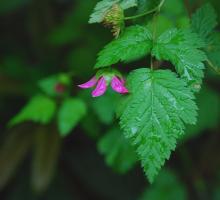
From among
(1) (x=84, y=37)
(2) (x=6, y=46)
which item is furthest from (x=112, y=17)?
(2) (x=6, y=46)

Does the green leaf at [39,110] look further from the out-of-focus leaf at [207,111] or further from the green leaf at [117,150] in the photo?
the out-of-focus leaf at [207,111]

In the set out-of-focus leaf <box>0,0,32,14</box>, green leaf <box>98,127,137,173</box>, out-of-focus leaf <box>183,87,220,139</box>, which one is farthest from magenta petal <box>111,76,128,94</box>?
out-of-focus leaf <box>0,0,32,14</box>

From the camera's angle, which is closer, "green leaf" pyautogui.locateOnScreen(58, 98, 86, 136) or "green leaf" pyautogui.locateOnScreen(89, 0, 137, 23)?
"green leaf" pyautogui.locateOnScreen(89, 0, 137, 23)

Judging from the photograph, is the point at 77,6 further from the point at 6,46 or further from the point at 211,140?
the point at 211,140

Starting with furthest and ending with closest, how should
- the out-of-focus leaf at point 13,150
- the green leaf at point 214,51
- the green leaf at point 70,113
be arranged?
1. the out-of-focus leaf at point 13,150
2. the green leaf at point 70,113
3. the green leaf at point 214,51

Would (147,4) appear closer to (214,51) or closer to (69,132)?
(214,51)

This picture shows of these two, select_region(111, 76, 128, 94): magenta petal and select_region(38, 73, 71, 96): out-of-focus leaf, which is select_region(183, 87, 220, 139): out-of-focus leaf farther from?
select_region(111, 76, 128, 94): magenta petal

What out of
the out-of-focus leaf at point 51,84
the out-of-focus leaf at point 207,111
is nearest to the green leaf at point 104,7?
the out-of-focus leaf at point 51,84
